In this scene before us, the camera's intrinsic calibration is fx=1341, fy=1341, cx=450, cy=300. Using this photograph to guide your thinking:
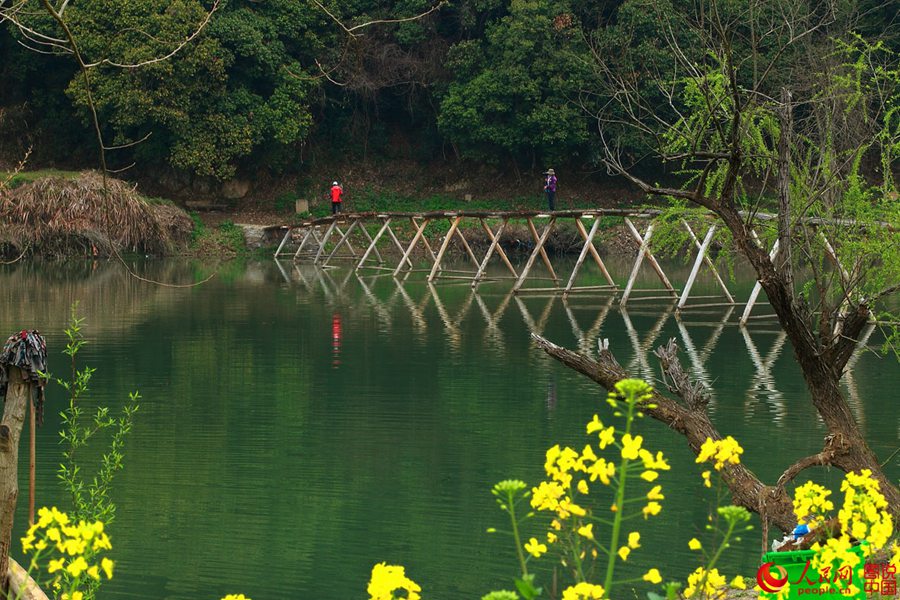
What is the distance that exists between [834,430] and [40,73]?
116 feet

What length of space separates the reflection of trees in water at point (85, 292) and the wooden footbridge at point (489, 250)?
166 inches

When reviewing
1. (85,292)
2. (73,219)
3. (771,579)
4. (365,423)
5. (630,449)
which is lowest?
(365,423)

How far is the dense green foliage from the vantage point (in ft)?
116

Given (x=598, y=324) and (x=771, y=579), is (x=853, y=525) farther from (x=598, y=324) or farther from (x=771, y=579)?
Result: (x=598, y=324)

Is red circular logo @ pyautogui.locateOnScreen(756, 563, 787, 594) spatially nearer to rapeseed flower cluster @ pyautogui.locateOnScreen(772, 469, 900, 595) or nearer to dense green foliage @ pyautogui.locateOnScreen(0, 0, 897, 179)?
rapeseed flower cluster @ pyautogui.locateOnScreen(772, 469, 900, 595)

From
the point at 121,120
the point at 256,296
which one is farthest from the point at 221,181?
the point at 256,296

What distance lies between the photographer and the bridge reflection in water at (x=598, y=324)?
51.6ft

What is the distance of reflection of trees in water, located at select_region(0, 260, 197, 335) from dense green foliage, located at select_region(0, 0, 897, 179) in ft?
16.5

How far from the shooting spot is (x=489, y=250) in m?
27.1

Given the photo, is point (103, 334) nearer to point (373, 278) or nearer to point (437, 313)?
point (437, 313)

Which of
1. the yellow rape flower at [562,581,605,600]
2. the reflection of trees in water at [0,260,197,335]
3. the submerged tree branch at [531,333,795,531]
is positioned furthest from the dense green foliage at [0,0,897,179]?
the yellow rape flower at [562,581,605,600]

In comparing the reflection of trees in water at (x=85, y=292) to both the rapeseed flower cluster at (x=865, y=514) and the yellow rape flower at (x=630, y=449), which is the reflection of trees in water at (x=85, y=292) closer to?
the rapeseed flower cluster at (x=865, y=514)

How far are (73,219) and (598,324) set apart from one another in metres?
16.6

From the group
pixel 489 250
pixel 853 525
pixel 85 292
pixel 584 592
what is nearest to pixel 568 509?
pixel 584 592
